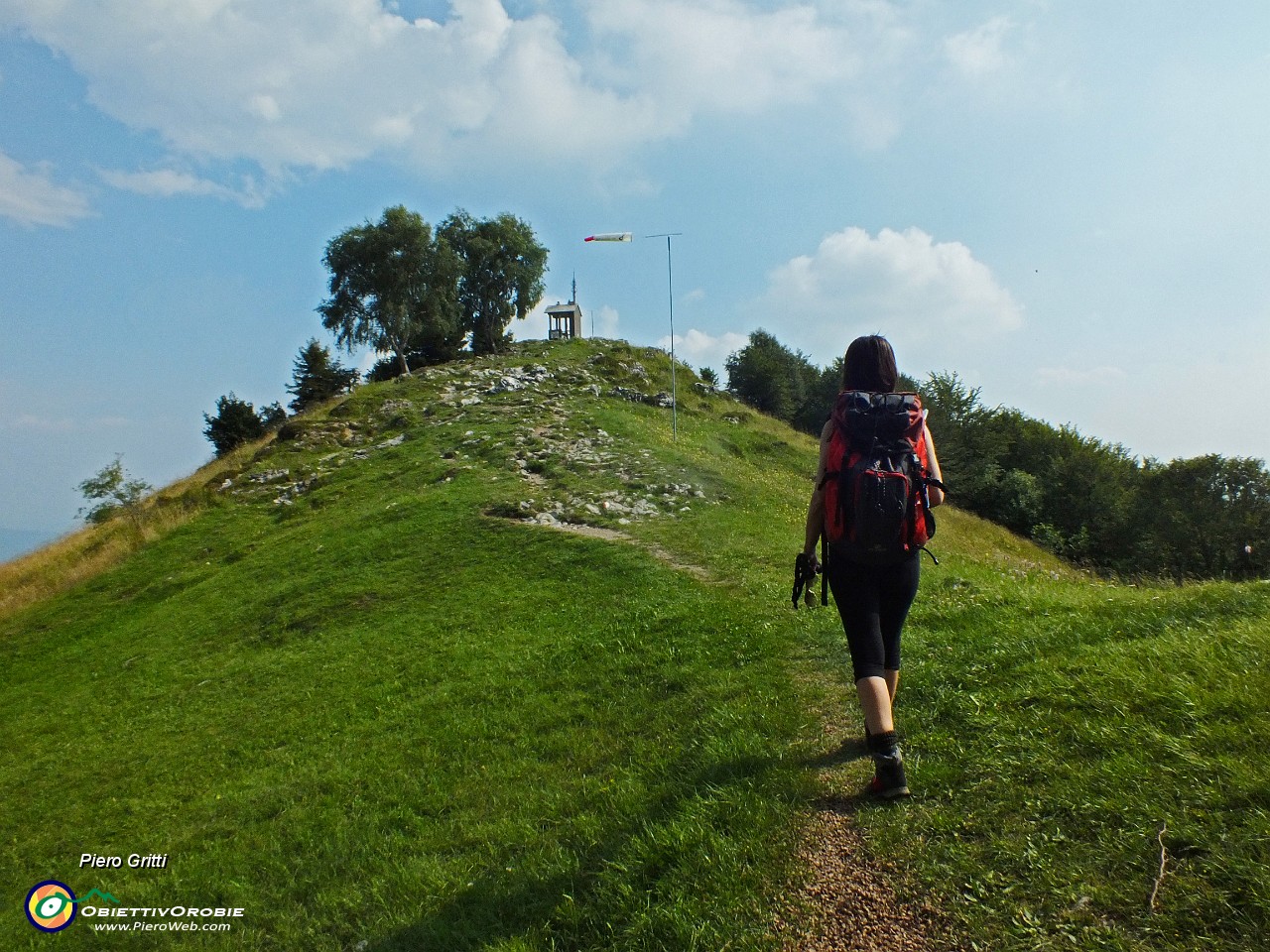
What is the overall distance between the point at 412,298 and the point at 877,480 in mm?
37546

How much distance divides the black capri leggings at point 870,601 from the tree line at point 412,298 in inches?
1428

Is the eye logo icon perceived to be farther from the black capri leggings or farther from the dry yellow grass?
the dry yellow grass

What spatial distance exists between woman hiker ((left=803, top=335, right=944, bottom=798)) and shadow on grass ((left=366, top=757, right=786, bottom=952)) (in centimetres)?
71

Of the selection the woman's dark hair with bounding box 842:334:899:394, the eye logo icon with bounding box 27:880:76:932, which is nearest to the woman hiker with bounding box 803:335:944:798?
the woman's dark hair with bounding box 842:334:899:394

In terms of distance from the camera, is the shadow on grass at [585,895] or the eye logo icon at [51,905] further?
the eye logo icon at [51,905]

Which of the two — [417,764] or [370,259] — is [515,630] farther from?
[370,259]

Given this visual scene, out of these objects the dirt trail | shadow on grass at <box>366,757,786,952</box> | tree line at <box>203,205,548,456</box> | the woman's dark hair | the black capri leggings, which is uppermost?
tree line at <box>203,205,548,456</box>

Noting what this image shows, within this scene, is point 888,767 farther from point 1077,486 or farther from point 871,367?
point 1077,486

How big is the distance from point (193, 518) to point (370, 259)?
19662 mm

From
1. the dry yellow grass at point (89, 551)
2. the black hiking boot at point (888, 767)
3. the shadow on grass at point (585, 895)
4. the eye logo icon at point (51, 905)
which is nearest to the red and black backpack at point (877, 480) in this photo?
the black hiking boot at point (888, 767)

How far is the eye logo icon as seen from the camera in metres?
5.23

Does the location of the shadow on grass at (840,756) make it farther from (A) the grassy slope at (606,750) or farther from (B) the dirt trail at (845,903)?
(B) the dirt trail at (845,903)

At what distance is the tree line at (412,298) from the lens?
36094 millimetres

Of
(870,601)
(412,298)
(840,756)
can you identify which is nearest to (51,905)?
(840,756)
